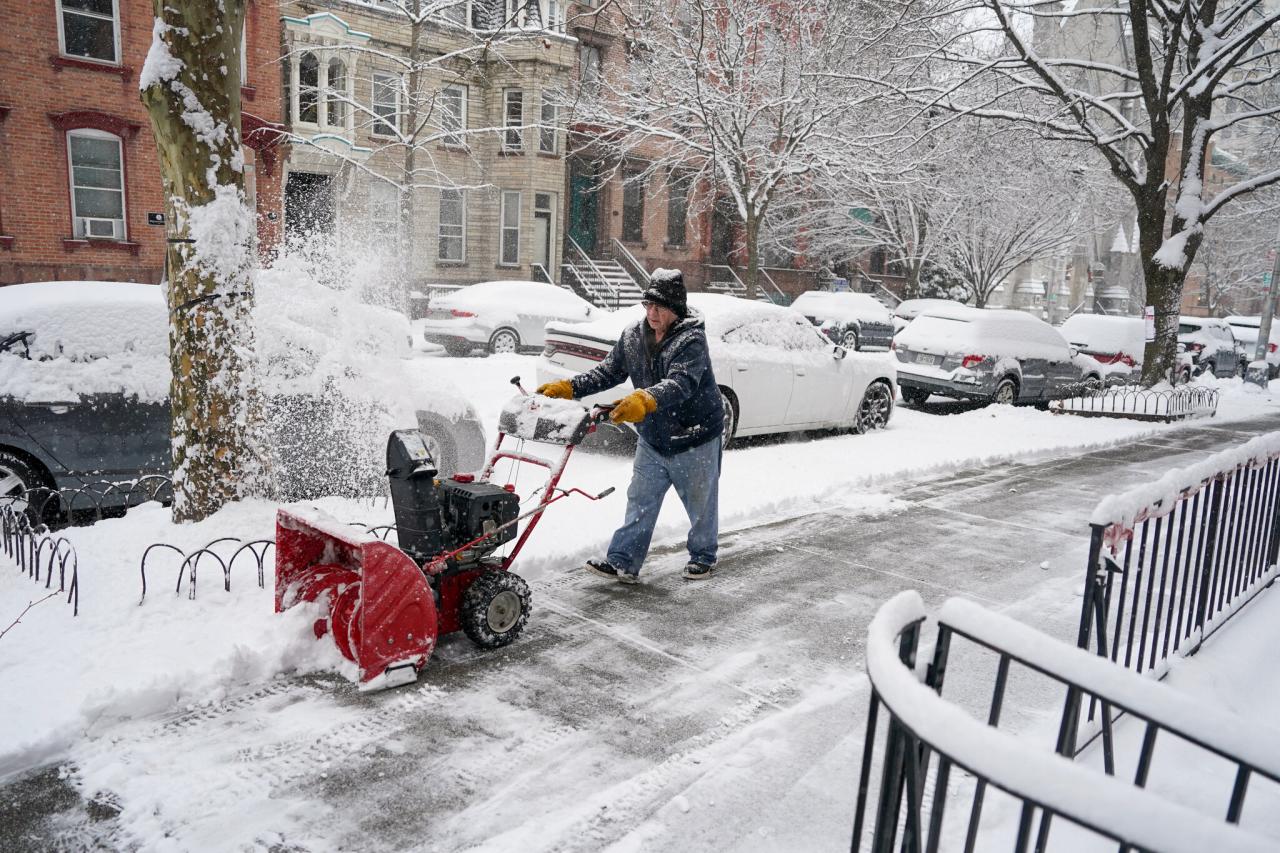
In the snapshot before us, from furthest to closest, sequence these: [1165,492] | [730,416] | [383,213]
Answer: [383,213] < [730,416] < [1165,492]

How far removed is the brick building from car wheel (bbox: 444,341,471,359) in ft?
15.4

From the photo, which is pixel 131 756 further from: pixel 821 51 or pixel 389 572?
pixel 821 51

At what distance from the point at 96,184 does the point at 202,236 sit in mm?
17290

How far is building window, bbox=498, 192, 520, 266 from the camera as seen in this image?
95.7 ft

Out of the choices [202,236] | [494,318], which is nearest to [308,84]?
[494,318]

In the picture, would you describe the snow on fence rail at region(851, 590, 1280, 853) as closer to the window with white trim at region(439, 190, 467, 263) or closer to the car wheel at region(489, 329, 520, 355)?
the car wheel at region(489, 329, 520, 355)

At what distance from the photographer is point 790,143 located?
20.3 m

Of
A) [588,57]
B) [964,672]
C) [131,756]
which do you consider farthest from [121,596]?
[588,57]

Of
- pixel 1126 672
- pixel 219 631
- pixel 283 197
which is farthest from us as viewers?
pixel 283 197

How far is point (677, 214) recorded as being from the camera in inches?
1321

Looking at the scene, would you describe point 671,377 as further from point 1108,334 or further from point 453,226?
point 453,226

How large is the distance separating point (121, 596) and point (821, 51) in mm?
19434

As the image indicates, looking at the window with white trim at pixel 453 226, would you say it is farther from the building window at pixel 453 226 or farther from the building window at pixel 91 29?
the building window at pixel 91 29

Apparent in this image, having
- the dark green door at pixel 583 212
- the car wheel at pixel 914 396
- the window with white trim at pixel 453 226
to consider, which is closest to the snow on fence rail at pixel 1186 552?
the car wheel at pixel 914 396
